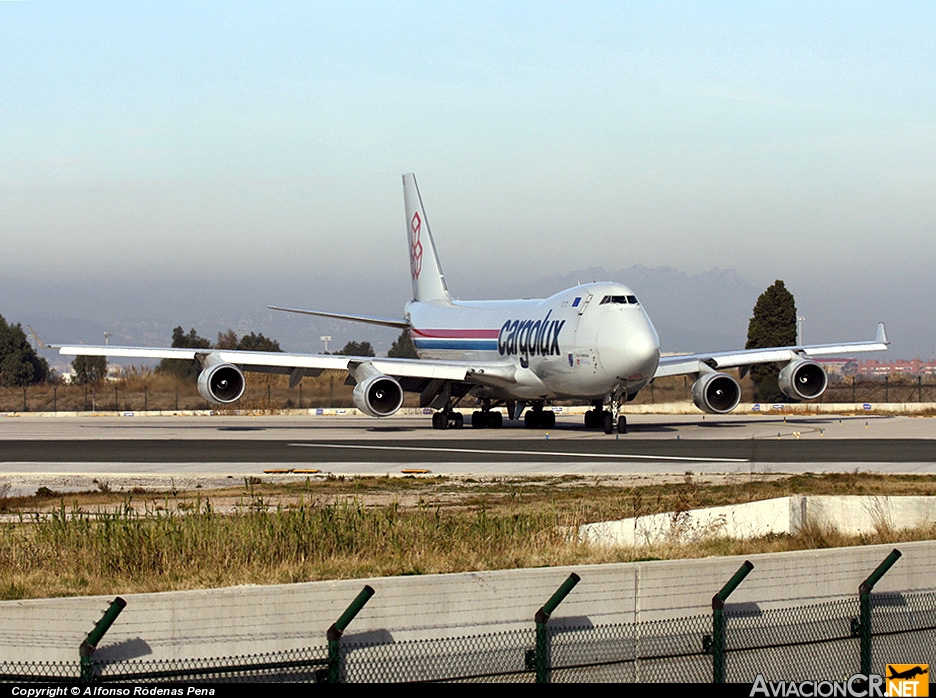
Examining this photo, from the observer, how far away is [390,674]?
1044cm

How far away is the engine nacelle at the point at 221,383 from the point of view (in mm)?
45094

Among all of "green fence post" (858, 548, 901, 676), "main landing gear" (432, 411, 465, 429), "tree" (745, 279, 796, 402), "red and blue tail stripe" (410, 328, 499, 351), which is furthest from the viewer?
"tree" (745, 279, 796, 402)

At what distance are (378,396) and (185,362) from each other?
45.2 metres

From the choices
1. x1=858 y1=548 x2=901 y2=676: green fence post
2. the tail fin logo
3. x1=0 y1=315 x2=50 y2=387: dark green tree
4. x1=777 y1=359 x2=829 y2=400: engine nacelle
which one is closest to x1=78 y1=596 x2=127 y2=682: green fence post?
x1=858 y1=548 x2=901 y2=676: green fence post

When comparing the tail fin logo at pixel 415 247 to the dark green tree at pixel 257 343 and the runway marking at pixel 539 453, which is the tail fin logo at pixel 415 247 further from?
the dark green tree at pixel 257 343

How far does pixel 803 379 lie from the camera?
47406mm

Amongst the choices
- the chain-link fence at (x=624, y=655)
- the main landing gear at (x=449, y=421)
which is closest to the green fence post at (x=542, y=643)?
the chain-link fence at (x=624, y=655)

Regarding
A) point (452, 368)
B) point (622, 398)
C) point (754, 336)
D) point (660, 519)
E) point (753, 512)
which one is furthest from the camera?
point (754, 336)

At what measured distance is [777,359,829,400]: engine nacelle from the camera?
47.1m

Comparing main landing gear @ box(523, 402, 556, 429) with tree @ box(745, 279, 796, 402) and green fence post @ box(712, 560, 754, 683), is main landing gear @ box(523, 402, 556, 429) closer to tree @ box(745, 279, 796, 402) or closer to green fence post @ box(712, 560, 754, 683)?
tree @ box(745, 279, 796, 402)

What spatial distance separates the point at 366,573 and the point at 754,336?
214 ft

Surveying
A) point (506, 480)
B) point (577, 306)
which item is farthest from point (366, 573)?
point (577, 306)

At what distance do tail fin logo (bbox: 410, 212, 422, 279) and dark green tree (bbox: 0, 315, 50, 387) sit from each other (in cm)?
4868

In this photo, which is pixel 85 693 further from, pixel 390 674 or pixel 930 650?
pixel 930 650
